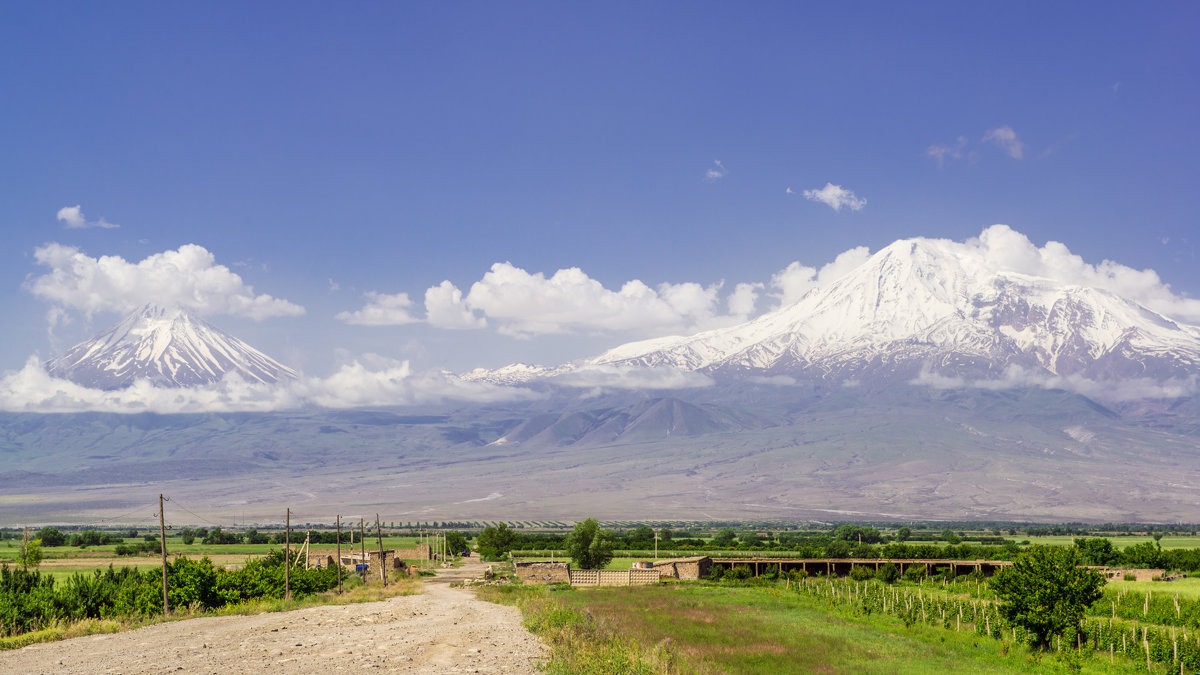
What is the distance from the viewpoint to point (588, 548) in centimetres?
8881

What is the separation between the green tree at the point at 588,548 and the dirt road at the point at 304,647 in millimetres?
48085

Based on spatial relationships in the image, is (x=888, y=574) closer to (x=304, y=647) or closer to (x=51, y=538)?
(x=304, y=647)

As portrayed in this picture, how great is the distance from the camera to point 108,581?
4062cm

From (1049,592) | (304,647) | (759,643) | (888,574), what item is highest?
(304,647)

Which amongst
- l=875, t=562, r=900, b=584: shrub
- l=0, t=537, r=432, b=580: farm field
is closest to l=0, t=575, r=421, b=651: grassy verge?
l=0, t=537, r=432, b=580: farm field

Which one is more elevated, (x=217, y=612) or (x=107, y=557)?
(x=217, y=612)

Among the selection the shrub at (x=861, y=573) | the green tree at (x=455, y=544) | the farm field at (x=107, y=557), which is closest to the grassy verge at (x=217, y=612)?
the farm field at (x=107, y=557)

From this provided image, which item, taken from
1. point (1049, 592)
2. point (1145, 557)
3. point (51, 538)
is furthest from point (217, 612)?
point (51, 538)

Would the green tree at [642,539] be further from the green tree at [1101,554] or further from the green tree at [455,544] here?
the green tree at [1101,554]

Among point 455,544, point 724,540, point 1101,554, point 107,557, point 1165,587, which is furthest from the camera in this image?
point 724,540

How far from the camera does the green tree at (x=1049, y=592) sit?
34625 millimetres

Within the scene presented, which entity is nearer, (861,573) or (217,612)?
(217,612)

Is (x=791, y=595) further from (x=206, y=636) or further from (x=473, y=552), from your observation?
(x=473, y=552)

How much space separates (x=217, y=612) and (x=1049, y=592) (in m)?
33.8
